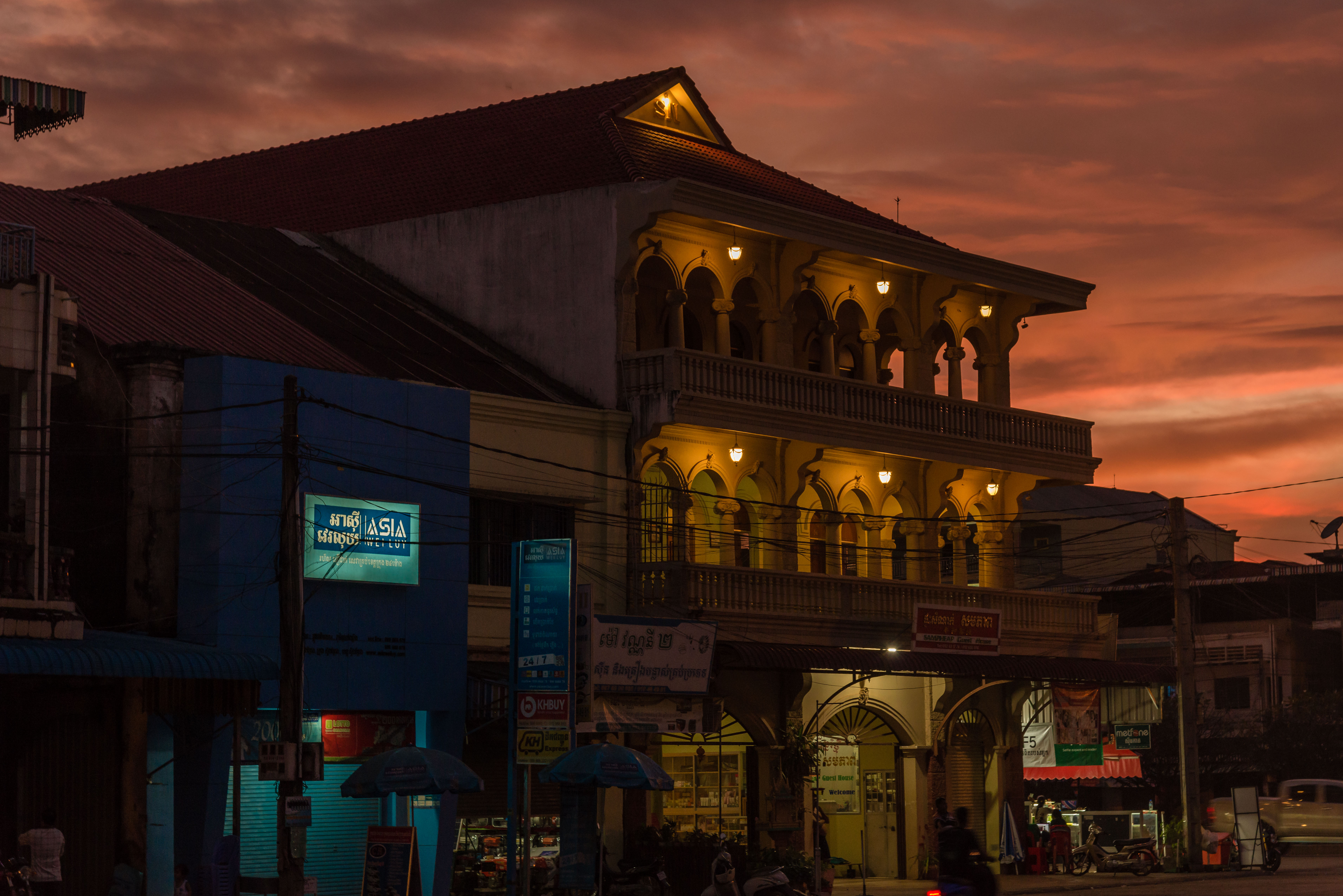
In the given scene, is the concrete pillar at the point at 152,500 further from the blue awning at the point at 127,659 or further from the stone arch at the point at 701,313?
the stone arch at the point at 701,313

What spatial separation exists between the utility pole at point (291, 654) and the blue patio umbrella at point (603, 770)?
13.8 feet

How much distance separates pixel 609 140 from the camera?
121 feet

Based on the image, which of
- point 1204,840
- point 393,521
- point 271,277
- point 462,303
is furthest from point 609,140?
point 1204,840

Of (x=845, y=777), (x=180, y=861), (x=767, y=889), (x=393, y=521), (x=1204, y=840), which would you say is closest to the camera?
(x=767, y=889)

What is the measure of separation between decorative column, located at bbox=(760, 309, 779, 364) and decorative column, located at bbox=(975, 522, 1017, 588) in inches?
288

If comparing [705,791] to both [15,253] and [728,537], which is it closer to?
[728,537]

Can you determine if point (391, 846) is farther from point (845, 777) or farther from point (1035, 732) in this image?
point (1035, 732)

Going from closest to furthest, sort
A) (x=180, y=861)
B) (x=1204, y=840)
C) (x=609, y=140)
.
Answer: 1. (x=180, y=861)
2. (x=609, y=140)
3. (x=1204, y=840)

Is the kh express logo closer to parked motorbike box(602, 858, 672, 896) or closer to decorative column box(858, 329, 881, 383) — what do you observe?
parked motorbike box(602, 858, 672, 896)

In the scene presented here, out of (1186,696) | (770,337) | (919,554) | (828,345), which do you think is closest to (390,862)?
(770,337)

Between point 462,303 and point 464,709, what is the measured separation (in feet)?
30.4

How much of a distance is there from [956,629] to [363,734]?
13060 millimetres

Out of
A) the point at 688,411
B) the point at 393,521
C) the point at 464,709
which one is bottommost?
the point at 464,709

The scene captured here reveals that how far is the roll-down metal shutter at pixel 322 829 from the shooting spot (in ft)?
92.1
